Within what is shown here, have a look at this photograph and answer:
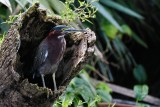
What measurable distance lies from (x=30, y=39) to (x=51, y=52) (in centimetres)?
10

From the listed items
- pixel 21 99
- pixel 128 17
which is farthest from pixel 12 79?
pixel 128 17

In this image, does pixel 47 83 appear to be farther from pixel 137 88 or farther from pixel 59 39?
pixel 137 88

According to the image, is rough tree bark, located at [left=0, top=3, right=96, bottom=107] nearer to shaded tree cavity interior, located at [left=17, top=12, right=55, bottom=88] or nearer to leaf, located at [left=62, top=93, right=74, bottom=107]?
shaded tree cavity interior, located at [left=17, top=12, right=55, bottom=88]

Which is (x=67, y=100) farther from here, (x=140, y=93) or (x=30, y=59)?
(x=140, y=93)

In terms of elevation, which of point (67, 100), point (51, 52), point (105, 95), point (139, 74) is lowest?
point (139, 74)

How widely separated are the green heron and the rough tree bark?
0.11 feet

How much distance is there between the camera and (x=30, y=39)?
1948 millimetres

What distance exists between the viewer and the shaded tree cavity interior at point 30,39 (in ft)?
6.23

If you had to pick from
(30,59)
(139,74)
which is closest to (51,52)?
(30,59)

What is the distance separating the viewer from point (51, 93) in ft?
5.90

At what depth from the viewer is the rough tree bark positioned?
1.77 metres

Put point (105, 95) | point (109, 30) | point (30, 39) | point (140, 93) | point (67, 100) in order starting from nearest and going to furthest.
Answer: point (30, 39) → point (67, 100) → point (140, 93) → point (105, 95) → point (109, 30)

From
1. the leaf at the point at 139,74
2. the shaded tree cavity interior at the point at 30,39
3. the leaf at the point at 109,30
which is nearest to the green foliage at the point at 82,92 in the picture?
the shaded tree cavity interior at the point at 30,39

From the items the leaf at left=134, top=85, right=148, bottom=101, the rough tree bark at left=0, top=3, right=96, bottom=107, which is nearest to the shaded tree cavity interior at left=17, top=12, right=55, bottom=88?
the rough tree bark at left=0, top=3, right=96, bottom=107
